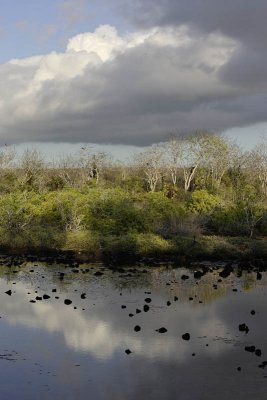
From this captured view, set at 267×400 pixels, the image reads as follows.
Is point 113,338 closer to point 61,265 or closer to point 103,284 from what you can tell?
→ point 103,284

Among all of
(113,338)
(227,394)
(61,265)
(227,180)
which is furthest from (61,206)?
(227,180)

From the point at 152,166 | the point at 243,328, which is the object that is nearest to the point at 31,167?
the point at 152,166

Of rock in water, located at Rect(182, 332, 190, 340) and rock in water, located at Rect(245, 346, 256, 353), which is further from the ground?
rock in water, located at Rect(182, 332, 190, 340)

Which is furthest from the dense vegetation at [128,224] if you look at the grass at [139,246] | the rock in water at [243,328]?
the rock in water at [243,328]

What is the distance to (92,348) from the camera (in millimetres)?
15945

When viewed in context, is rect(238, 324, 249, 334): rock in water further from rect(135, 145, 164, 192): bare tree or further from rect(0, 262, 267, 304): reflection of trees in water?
rect(135, 145, 164, 192): bare tree

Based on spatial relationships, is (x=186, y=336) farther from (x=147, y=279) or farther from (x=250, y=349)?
(x=147, y=279)

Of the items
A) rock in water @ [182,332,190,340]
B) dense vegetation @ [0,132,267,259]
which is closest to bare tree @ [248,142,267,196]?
dense vegetation @ [0,132,267,259]

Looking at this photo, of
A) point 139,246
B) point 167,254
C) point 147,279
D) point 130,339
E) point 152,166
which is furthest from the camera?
point 152,166

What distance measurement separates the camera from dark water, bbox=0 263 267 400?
13062 mm

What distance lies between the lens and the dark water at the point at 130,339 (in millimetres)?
13062

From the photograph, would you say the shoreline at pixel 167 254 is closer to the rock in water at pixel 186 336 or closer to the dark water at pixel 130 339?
the dark water at pixel 130 339

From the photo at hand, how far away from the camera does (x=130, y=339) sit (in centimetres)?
1686

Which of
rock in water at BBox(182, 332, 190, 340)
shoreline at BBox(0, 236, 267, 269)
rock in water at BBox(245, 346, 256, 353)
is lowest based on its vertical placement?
rock in water at BBox(245, 346, 256, 353)
